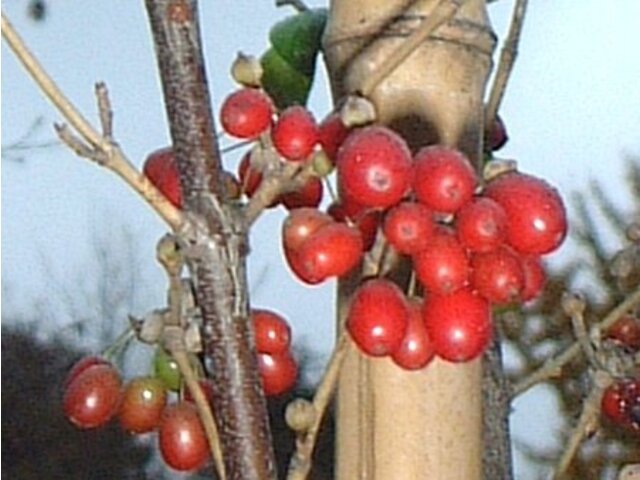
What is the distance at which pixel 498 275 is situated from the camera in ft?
0.72

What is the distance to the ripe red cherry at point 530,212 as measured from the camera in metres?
0.22

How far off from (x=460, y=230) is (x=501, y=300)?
0.01 meters

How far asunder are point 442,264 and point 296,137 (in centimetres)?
3

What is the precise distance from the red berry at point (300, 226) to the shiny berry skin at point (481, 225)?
0.02m

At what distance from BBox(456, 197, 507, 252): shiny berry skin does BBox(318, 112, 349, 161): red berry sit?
0.02 meters

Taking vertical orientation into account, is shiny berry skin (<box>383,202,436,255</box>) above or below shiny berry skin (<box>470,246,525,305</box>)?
above

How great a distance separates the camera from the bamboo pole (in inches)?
9.3

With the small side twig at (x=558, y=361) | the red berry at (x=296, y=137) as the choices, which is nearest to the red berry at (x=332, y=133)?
the red berry at (x=296, y=137)

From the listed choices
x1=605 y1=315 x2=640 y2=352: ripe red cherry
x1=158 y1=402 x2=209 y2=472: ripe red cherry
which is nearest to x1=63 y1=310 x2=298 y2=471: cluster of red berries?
x1=158 y1=402 x2=209 y2=472: ripe red cherry

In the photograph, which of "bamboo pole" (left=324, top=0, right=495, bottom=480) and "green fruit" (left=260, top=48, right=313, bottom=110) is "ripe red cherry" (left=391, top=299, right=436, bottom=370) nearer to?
"bamboo pole" (left=324, top=0, right=495, bottom=480)

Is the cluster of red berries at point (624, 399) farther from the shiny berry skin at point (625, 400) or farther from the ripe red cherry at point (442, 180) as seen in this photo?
the ripe red cherry at point (442, 180)

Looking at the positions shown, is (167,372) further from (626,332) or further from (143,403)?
(626,332)

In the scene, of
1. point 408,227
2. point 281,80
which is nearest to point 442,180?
point 408,227

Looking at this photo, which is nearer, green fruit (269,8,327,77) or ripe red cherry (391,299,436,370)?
ripe red cherry (391,299,436,370)
